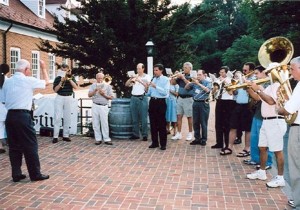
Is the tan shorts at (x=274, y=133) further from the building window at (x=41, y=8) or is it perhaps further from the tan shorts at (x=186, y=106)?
the building window at (x=41, y=8)

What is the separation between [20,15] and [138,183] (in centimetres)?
1610

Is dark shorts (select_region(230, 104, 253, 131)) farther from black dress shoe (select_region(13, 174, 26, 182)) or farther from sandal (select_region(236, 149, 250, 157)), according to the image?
black dress shoe (select_region(13, 174, 26, 182))

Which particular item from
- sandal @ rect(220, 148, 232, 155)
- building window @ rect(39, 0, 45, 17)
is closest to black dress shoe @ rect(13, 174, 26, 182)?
sandal @ rect(220, 148, 232, 155)

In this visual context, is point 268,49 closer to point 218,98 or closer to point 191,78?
point 218,98

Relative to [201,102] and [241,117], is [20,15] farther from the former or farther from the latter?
[241,117]

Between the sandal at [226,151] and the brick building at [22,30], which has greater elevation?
the brick building at [22,30]

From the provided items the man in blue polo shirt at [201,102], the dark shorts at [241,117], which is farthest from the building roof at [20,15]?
the dark shorts at [241,117]

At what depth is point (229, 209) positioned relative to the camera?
457 centimetres

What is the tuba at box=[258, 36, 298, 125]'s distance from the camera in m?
4.59

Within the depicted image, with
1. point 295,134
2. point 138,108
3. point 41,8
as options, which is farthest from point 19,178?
point 41,8

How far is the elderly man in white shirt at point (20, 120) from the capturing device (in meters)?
5.61

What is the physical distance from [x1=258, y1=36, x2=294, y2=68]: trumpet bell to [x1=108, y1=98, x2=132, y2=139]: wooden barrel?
472 cm

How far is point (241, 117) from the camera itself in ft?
24.8

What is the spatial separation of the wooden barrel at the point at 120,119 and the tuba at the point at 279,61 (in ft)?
15.5
